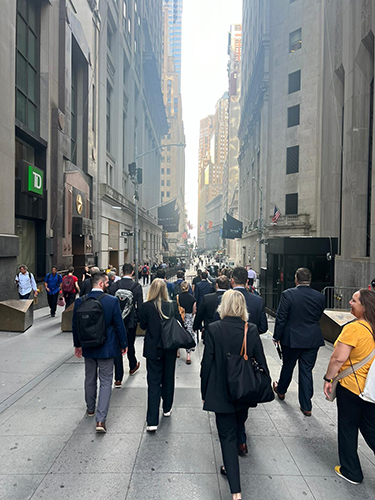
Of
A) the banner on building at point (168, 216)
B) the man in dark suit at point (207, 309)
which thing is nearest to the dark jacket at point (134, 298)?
the man in dark suit at point (207, 309)

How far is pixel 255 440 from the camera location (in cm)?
413

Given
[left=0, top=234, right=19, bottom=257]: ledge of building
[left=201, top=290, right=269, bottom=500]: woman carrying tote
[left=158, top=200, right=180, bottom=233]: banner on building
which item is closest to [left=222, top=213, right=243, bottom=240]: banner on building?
[left=158, top=200, right=180, bottom=233]: banner on building

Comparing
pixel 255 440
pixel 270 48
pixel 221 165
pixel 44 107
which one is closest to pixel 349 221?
pixel 255 440

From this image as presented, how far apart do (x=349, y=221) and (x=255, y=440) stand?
12.6 meters

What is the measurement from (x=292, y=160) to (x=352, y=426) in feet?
107

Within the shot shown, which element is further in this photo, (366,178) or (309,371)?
(366,178)

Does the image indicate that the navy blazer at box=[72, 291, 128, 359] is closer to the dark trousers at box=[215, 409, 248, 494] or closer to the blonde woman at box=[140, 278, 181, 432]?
the blonde woman at box=[140, 278, 181, 432]

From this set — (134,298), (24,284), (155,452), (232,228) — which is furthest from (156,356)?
(232,228)

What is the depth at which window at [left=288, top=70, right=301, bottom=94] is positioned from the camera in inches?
1291

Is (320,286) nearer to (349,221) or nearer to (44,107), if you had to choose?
(349,221)

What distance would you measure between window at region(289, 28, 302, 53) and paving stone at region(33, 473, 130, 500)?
38.7 meters

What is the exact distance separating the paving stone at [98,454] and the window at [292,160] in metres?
32.5

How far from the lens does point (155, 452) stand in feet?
12.5

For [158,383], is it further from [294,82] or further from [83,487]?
[294,82]
